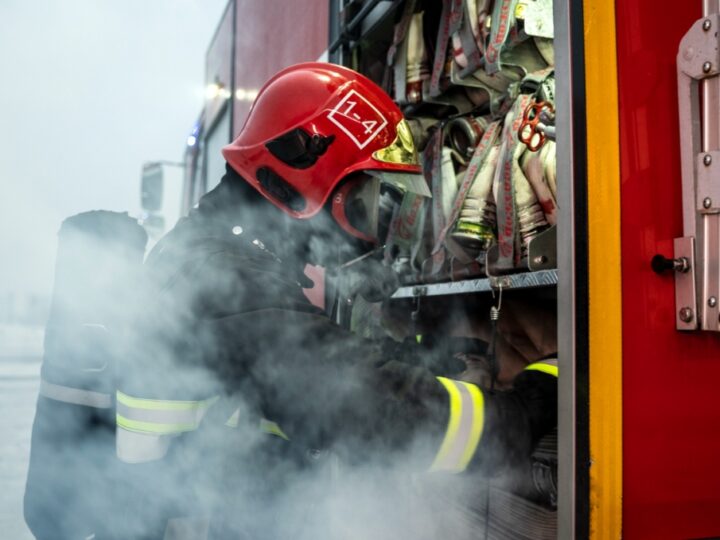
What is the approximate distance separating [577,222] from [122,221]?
1098 millimetres

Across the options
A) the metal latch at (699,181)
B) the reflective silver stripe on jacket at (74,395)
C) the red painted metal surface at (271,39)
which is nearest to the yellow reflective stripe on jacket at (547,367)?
the metal latch at (699,181)

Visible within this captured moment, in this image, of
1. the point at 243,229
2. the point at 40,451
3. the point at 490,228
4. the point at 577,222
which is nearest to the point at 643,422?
the point at 577,222

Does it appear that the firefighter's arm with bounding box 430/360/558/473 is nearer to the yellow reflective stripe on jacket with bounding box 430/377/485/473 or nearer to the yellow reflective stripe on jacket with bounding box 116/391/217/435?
the yellow reflective stripe on jacket with bounding box 430/377/485/473

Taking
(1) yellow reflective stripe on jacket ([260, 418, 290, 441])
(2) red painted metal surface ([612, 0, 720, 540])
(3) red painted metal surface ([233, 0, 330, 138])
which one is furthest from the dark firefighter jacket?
(3) red painted metal surface ([233, 0, 330, 138])

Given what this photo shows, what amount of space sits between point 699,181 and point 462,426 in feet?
2.09

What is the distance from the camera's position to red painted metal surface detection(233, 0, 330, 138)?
9.38 feet

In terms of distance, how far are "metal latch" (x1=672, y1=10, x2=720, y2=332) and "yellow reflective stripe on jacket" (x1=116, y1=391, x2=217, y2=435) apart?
1.03m

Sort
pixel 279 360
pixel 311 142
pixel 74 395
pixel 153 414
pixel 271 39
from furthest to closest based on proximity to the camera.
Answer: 1. pixel 271 39
2. pixel 311 142
3. pixel 74 395
4. pixel 153 414
5. pixel 279 360

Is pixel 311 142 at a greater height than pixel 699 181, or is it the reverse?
pixel 311 142

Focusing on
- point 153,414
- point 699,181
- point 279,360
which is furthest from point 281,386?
point 699,181

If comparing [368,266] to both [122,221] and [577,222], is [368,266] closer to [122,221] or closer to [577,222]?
[122,221]

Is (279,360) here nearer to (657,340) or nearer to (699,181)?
(657,340)

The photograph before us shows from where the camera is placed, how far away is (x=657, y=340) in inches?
40.1

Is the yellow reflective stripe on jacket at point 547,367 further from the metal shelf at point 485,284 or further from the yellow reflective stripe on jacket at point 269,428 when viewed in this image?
the yellow reflective stripe on jacket at point 269,428
